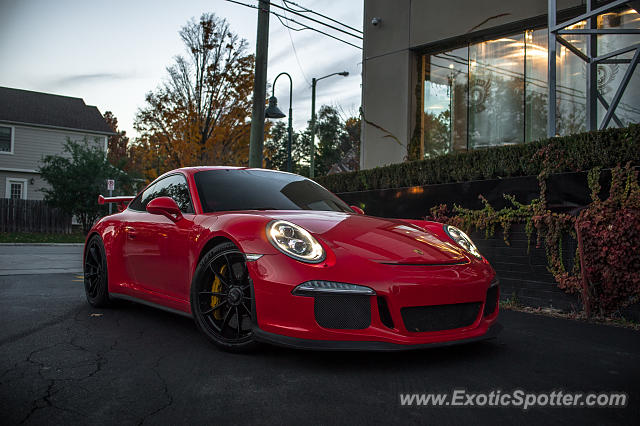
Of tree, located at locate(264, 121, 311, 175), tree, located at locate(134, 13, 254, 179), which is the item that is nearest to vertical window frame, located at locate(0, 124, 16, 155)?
tree, located at locate(134, 13, 254, 179)

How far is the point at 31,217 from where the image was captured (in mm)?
26375

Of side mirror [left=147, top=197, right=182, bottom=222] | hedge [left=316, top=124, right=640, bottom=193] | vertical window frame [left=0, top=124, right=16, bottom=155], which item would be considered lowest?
side mirror [left=147, top=197, right=182, bottom=222]

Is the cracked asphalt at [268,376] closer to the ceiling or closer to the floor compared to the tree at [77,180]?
closer to the floor

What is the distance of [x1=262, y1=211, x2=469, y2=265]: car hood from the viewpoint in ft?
10.6

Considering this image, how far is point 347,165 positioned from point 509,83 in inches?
1629

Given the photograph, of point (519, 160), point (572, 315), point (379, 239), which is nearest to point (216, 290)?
point (379, 239)

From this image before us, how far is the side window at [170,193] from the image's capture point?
4.34 meters

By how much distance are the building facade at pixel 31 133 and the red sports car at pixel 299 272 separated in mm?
26366

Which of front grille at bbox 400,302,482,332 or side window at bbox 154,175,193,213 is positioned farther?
side window at bbox 154,175,193,213

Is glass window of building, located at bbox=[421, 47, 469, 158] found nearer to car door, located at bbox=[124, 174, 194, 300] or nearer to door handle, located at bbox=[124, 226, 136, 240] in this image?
car door, located at bbox=[124, 174, 194, 300]

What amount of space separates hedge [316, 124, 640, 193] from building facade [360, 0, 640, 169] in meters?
3.71

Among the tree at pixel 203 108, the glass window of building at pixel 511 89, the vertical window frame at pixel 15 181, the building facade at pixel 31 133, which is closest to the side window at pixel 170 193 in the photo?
the glass window of building at pixel 511 89

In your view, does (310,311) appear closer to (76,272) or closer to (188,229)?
(188,229)

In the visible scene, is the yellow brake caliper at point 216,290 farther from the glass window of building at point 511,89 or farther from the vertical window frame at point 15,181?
the vertical window frame at point 15,181
